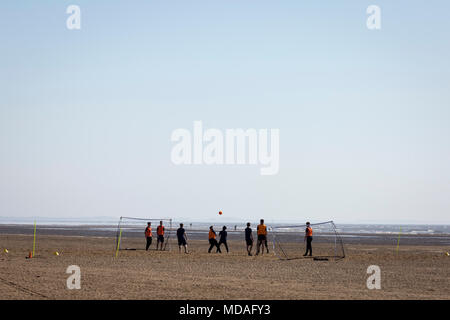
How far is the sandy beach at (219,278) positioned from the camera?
50.0 ft

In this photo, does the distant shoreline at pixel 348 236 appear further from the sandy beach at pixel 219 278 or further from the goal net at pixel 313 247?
the sandy beach at pixel 219 278

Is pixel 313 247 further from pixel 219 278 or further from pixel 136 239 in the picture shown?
pixel 219 278

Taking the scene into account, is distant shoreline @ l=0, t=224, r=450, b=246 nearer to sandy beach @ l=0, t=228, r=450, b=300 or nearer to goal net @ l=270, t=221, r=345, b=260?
goal net @ l=270, t=221, r=345, b=260

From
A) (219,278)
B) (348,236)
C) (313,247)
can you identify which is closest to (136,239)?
(313,247)

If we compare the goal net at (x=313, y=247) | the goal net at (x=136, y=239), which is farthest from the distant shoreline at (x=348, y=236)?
the goal net at (x=313, y=247)

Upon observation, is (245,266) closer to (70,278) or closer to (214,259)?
(214,259)

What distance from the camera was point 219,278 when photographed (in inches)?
759

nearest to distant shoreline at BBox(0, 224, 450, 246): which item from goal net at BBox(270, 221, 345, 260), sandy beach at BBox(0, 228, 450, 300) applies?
goal net at BBox(270, 221, 345, 260)

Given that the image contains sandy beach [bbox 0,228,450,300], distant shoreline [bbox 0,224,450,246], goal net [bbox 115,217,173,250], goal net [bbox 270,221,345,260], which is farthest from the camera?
distant shoreline [bbox 0,224,450,246]

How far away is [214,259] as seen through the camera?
2795 centimetres

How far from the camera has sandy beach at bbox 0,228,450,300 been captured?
1525cm

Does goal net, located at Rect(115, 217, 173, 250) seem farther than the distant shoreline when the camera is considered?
No
